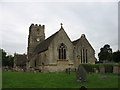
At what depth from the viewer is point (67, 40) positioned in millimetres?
36812

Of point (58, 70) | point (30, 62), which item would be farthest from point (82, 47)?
point (30, 62)

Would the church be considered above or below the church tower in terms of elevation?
below

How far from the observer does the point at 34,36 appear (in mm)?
47281

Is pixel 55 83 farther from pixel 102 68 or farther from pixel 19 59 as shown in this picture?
pixel 19 59

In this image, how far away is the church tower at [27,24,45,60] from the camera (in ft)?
154

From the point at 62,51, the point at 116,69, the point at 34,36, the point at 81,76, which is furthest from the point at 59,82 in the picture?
the point at 34,36

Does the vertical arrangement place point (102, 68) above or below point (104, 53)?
below

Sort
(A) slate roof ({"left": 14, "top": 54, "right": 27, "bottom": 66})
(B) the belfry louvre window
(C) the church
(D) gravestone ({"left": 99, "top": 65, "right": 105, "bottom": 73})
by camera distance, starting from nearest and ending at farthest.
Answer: (D) gravestone ({"left": 99, "top": 65, "right": 105, "bottom": 73}) < (C) the church < (B) the belfry louvre window < (A) slate roof ({"left": 14, "top": 54, "right": 27, "bottom": 66})

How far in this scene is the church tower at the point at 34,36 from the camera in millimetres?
46875

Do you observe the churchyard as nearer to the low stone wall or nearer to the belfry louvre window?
the low stone wall

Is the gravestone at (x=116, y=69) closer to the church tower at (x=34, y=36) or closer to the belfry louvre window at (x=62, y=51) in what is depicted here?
the belfry louvre window at (x=62, y=51)

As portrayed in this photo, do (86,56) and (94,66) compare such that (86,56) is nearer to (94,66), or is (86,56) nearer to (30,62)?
(94,66)

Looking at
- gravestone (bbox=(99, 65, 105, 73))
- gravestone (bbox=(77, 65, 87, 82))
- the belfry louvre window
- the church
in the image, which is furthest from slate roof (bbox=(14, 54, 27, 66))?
gravestone (bbox=(77, 65, 87, 82))

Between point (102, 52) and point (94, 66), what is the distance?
4741cm
